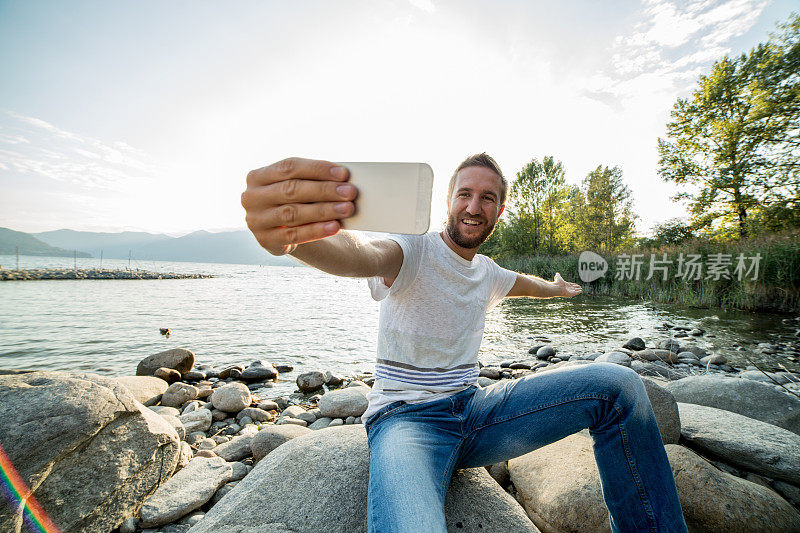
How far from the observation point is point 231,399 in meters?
4.95

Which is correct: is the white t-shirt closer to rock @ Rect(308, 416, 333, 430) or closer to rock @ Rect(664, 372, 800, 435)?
rock @ Rect(308, 416, 333, 430)

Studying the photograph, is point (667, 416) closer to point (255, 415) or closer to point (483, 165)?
point (483, 165)

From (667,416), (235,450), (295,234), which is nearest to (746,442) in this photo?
(667,416)

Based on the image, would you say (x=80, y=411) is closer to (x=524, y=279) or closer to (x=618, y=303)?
(x=524, y=279)

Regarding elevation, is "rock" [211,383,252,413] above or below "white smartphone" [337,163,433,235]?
below

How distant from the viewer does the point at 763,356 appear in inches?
291

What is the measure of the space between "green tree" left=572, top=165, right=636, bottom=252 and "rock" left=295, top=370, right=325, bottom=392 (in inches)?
1436

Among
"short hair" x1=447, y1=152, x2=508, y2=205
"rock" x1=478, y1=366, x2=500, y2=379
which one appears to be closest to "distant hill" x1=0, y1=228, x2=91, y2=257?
"rock" x1=478, y1=366, x2=500, y2=379

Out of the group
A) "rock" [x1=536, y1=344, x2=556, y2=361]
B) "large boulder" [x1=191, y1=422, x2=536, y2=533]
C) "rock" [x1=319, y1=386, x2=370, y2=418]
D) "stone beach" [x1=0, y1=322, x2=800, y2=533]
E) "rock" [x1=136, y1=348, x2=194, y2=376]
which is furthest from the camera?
"rock" [x1=536, y1=344, x2=556, y2=361]

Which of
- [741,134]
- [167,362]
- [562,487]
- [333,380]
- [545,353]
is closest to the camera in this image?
[562,487]


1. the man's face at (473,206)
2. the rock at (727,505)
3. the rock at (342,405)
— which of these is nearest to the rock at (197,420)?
the rock at (342,405)

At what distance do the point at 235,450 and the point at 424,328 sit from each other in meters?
2.80

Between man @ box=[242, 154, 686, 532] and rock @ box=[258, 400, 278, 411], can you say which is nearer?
man @ box=[242, 154, 686, 532]

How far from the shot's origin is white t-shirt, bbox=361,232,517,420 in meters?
2.06
